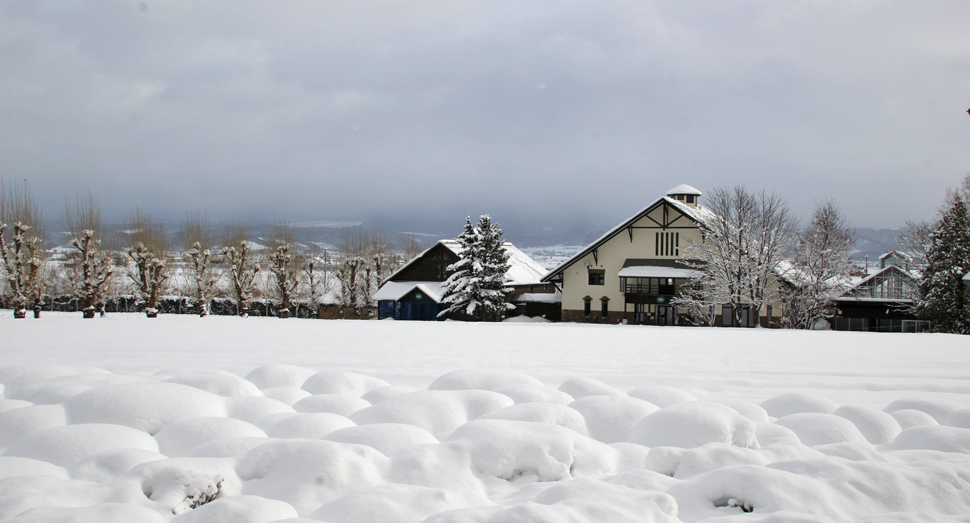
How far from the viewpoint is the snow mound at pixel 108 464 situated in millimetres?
4859

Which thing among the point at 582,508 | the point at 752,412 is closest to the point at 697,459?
the point at 582,508

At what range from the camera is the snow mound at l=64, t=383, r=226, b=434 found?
6543 mm

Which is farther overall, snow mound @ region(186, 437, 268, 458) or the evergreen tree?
the evergreen tree

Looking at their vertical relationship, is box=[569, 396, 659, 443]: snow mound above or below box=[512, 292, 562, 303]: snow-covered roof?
below

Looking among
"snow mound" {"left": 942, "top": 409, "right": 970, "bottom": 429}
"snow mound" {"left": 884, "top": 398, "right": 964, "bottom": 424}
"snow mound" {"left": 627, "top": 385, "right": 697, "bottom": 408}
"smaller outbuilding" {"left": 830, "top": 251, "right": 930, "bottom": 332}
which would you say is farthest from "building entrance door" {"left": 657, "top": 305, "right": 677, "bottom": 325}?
"snow mound" {"left": 942, "top": 409, "right": 970, "bottom": 429}

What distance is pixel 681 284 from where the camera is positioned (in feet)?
124

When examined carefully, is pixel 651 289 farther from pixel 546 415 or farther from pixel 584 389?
pixel 546 415

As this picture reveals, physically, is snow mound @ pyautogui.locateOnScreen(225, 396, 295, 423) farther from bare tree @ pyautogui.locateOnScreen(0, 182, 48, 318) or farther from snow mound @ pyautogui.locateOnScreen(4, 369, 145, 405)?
bare tree @ pyautogui.locateOnScreen(0, 182, 48, 318)

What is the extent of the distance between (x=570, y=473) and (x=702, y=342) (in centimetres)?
1344

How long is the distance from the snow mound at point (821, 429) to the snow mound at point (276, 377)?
6.92 metres

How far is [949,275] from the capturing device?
1305 inches

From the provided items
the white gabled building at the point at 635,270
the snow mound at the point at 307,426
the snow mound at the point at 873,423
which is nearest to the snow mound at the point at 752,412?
the snow mound at the point at 873,423

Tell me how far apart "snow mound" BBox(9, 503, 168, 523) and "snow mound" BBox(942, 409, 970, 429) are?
863cm

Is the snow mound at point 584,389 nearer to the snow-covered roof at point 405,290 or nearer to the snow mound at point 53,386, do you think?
the snow mound at point 53,386
